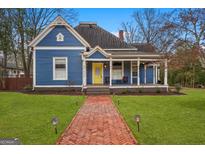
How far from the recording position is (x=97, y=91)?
1941cm

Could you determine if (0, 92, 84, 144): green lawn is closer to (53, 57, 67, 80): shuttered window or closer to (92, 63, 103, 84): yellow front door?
(53, 57, 67, 80): shuttered window

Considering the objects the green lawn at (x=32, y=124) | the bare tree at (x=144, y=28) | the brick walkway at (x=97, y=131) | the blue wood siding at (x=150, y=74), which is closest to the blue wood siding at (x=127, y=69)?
the blue wood siding at (x=150, y=74)

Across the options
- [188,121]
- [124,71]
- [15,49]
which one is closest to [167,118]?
[188,121]

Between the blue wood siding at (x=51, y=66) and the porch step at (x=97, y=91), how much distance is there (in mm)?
1512

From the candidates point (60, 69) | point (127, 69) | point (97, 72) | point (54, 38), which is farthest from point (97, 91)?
point (54, 38)

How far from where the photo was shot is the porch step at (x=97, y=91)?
19188mm

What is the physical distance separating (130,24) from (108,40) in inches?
143

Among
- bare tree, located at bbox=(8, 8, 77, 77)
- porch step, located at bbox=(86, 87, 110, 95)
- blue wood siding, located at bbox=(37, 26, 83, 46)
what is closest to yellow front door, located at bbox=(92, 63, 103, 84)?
porch step, located at bbox=(86, 87, 110, 95)

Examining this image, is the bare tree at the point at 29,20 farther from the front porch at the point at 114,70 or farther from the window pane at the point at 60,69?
the window pane at the point at 60,69

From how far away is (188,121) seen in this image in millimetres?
8664

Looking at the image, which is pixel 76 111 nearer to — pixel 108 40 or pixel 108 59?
pixel 108 59

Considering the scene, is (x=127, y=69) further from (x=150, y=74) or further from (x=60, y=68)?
(x=60, y=68)
